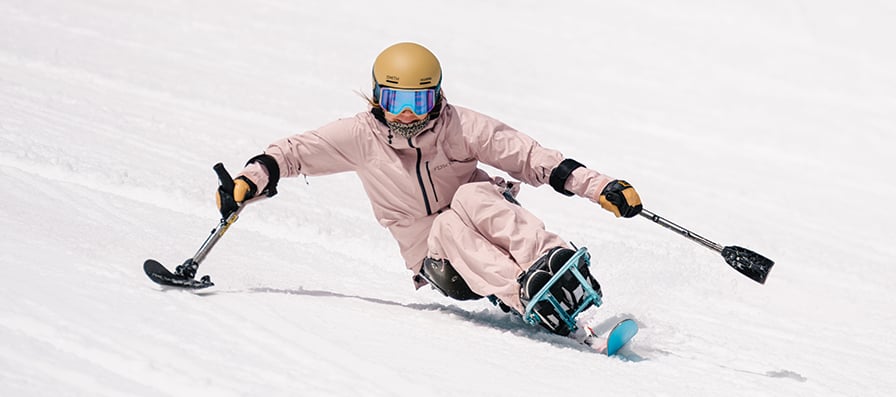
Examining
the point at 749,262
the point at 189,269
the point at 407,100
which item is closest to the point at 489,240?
the point at 407,100

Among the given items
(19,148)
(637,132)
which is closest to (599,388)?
(19,148)

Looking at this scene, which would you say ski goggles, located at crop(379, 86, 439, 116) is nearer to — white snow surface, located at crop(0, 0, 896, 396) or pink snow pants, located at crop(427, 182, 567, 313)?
pink snow pants, located at crop(427, 182, 567, 313)

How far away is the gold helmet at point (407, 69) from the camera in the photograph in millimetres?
4535

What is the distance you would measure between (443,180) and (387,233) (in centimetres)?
211

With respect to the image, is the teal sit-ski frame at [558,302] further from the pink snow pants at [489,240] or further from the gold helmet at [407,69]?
the gold helmet at [407,69]

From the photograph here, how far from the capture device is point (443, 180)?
486 cm

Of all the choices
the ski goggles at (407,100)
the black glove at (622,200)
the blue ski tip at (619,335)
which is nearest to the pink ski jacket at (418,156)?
the ski goggles at (407,100)

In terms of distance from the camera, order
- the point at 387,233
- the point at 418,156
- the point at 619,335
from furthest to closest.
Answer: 1. the point at 387,233
2. the point at 418,156
3. the point at 619,335

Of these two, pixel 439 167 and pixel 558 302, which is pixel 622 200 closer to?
pixel 558 302

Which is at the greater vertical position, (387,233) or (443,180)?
(443,180)

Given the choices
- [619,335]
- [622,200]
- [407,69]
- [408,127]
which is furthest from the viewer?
[408,127]

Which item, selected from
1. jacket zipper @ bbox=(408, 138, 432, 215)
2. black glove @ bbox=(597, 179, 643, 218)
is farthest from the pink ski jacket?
black glove @ bbox=(597, 179, 643, 218)

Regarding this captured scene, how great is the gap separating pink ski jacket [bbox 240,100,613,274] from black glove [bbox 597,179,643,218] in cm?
37

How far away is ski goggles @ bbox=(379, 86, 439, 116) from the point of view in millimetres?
4555
